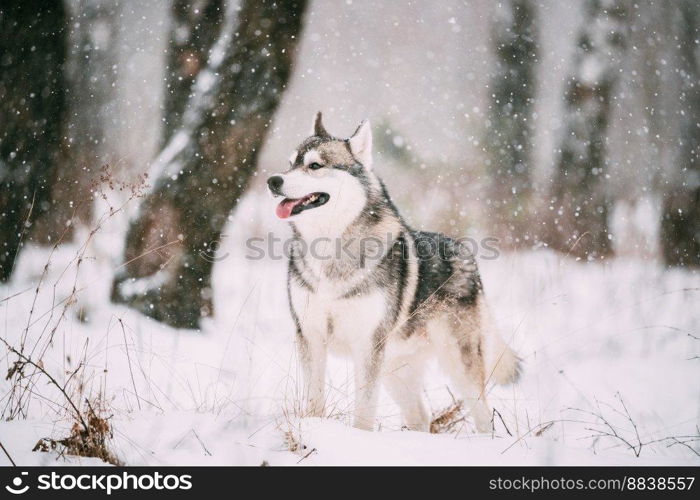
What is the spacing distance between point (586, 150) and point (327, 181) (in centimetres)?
441

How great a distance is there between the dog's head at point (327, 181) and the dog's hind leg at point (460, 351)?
0.83 metres

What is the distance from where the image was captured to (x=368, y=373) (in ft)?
7.18

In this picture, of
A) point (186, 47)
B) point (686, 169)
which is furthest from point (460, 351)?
point (686, 169)

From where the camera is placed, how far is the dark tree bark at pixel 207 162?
3.44 meters

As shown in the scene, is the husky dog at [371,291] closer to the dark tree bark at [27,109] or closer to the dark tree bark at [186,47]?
the dark tree bark at [186,47]

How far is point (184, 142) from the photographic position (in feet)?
11.4

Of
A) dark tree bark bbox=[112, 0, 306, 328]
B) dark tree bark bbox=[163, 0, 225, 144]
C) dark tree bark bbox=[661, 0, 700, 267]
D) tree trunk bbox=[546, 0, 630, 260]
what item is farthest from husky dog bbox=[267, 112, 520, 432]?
dark tree bark bbox=[661, 0, 700, 267]

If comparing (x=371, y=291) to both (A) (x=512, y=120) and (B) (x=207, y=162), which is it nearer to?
(B) (x=207, y=162)

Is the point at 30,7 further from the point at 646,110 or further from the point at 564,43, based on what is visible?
the point at 646,110

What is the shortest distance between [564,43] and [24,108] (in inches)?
212

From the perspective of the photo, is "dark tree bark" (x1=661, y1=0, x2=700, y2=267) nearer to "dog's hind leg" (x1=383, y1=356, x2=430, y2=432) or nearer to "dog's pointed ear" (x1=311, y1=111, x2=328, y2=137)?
"dog's hind leg" (x1=383, y1=356, x2=430, y2=432)

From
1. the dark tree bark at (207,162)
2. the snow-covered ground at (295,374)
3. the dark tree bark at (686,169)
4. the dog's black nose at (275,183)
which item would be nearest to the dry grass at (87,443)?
the snow-covered ground at (295,374)

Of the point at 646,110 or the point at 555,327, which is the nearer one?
the point at 555,327
